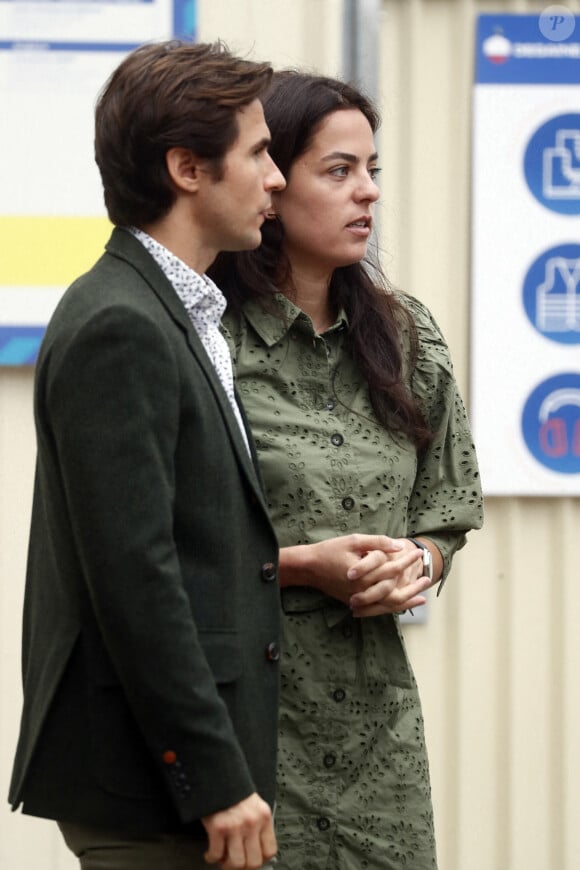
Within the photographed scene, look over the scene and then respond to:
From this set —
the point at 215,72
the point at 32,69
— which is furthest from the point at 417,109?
the point at 215,72

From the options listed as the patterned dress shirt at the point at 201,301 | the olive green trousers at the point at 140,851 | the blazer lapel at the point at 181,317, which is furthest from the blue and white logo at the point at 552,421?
the olive green trousers at the point at 140,851

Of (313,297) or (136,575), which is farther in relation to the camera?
(313,297)

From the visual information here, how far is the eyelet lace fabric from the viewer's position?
2.39 m

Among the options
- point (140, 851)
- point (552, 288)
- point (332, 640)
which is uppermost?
point (552, 288)

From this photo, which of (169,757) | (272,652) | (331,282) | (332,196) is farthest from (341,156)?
(169,757)

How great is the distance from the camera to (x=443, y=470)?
261cm

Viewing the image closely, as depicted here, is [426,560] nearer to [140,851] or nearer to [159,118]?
[140,851]

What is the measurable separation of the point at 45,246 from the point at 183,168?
5.87 ft

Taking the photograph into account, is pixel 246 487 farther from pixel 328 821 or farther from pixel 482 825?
pixel 482 825

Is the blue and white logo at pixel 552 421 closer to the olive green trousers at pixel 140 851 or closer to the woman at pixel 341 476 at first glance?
the woman at pixel 341 476

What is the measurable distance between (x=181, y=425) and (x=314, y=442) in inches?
22.9

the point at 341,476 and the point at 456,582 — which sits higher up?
the point at 341,476

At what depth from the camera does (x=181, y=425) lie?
1.87 metres

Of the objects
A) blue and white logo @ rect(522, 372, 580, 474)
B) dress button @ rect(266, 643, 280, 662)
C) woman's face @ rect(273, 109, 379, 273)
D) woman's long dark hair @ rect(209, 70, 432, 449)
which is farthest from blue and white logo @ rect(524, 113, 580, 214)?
dress button @ rect(266, 643, 280, 662)
